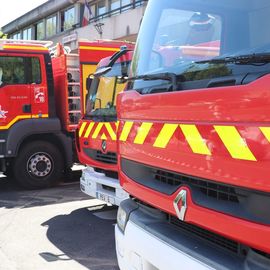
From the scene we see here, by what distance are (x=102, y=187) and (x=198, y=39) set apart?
11.8 ft

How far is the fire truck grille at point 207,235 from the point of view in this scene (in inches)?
97.2

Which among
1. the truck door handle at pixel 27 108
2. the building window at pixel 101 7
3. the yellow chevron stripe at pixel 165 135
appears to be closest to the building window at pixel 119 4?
the building window at pixel 101 7

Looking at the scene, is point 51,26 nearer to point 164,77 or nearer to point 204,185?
point 164,77

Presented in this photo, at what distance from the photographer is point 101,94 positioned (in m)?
6.75

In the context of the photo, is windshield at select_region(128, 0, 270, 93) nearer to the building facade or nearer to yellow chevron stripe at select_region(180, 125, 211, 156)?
yellow chevron stripe at select_region(180, 125, 211, 156)

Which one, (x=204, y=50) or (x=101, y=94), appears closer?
(x=204, y=50)

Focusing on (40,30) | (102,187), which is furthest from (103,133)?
(40,30)

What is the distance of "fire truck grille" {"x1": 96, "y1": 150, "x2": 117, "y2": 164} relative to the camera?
5966 mm

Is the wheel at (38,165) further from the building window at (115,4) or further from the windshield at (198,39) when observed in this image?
the building window at (115,4)

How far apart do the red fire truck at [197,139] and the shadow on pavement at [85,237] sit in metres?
1.60

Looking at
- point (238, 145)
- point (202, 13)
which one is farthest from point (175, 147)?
point (202, 13)

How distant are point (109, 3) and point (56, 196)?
56.0ft

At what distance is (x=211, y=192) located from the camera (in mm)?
2523

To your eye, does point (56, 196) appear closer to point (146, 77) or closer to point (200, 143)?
point (146, 77)
